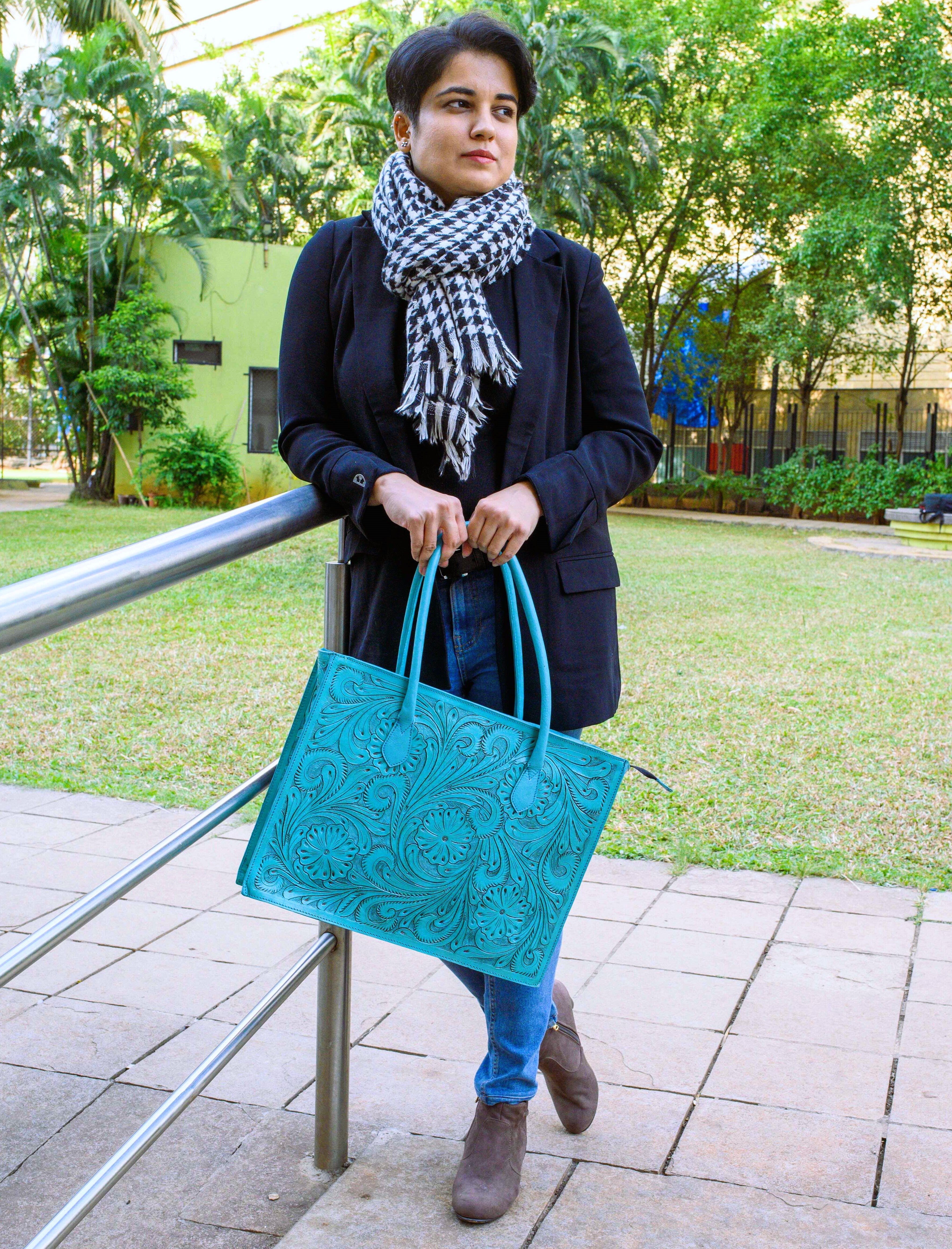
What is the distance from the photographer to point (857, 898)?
322 cm

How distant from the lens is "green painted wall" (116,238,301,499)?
1928 cm

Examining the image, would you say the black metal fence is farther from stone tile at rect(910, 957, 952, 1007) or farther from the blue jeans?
the blue jeans

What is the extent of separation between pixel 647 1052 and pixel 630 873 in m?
1.09

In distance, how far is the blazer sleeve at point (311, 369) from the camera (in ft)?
5.89

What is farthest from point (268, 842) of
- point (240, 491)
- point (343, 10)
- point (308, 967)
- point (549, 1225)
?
point (343, 10)

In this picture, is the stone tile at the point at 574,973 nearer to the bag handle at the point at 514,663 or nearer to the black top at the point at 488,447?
the bag handle at the point at 514,663

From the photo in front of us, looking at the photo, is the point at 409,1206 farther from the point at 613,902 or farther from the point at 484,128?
the point at 484,128

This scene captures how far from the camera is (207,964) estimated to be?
2734mm

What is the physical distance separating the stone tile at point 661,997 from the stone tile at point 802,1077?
0.12 m

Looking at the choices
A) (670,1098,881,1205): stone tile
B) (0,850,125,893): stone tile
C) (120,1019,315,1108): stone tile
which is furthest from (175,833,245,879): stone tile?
(670,1098,881,1205): stone tile

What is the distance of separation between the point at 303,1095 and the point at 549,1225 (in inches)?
22.9

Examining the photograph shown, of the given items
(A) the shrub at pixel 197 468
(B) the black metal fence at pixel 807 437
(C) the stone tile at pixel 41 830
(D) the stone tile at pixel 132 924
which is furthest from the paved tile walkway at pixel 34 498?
(D) the stone tile at pixel 132 924

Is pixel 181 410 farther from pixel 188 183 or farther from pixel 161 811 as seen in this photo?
pixel 161 811

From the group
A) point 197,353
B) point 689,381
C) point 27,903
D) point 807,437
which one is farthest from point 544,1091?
point 689,381
